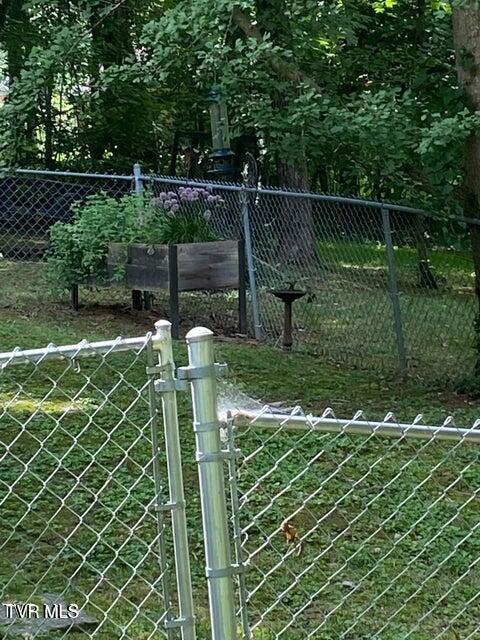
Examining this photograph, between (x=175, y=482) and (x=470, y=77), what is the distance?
15.6ft

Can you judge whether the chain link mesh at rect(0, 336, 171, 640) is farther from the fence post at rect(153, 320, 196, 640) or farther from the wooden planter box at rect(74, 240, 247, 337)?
the wooden planter box at rect(74, 240, 247, 337)

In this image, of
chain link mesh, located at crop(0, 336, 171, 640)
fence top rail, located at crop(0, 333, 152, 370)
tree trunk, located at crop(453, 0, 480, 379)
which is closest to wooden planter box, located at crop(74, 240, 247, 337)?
tree trunk, located at crop(453, 0, 480, 379)

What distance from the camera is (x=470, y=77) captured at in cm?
639

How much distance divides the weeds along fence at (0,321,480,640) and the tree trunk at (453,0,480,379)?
2038mm

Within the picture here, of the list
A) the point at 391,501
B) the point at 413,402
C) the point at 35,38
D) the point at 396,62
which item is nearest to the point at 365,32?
the point at 396,62

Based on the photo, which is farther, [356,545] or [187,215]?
[187,215]

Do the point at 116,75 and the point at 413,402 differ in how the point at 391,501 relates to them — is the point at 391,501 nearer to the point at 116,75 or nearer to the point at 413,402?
the point at 413,402

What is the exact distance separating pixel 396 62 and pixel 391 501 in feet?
14.0

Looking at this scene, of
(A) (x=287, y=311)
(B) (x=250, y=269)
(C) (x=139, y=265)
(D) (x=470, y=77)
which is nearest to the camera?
(D) (x=470, y=77)

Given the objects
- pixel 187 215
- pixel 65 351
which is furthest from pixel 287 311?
pixel 65 351

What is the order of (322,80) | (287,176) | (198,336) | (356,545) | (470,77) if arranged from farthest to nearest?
1. (287,176)
2. (322,80)
3. (470,77)
4. (356,545)
5. (198,336)

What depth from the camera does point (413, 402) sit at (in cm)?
661

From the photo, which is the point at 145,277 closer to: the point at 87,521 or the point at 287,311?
the point at 287,311

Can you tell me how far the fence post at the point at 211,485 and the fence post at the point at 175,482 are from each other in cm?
10
